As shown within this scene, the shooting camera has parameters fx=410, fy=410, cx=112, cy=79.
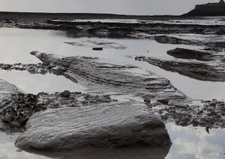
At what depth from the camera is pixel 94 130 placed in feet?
17.2

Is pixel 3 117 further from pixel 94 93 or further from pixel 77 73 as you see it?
pixel 77 73

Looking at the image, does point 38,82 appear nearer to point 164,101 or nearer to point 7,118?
point 164,101

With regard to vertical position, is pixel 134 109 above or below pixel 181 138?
above

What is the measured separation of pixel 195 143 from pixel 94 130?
146cm

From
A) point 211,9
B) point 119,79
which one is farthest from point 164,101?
point 211,9

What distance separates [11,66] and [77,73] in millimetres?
2557

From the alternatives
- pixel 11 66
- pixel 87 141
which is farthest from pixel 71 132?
pixel 11 66

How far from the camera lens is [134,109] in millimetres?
5914

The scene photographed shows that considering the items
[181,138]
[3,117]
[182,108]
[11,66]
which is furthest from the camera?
[11,66]

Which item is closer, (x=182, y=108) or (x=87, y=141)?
(x=87, y=141)

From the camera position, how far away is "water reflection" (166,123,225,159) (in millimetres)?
5207

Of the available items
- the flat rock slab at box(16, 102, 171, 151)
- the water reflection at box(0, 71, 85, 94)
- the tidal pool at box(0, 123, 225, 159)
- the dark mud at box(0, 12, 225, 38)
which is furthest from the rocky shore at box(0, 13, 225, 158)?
the dark mud at box(0, 12, 225, 38)

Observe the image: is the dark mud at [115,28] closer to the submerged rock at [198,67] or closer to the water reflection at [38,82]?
the submerged rock at [198,67]

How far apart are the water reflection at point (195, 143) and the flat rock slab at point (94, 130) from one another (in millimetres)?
268
